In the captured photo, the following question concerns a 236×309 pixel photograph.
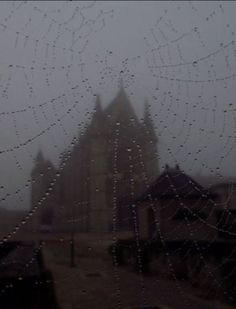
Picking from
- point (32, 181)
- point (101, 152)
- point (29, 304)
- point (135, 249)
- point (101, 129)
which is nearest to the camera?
point (29, 304)

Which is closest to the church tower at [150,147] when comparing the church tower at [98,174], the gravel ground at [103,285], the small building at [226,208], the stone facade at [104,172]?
the stone facade at [104,172]

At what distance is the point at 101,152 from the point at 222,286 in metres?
1.40

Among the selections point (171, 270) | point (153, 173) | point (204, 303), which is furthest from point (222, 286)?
point (153, 173)

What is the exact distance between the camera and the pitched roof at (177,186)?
9.46 feet

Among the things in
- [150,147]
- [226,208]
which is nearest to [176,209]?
[226,208]

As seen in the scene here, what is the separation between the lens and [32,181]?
2453 mm

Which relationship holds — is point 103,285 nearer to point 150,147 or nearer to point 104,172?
point 104,172

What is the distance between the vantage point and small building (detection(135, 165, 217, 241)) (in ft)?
8.89

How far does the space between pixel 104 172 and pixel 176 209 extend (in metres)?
0.64

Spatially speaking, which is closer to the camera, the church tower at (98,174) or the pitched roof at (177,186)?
the church tower at (98,174)

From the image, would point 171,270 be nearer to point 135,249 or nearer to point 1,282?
point 135,249

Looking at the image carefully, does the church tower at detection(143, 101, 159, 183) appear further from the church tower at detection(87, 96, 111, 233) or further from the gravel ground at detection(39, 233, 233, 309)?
the gravel ground at detection(39, 233, 233, 309)

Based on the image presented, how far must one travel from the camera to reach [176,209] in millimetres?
2857

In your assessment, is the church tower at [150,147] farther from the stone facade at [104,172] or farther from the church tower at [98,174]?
the church tower at [98,174]
